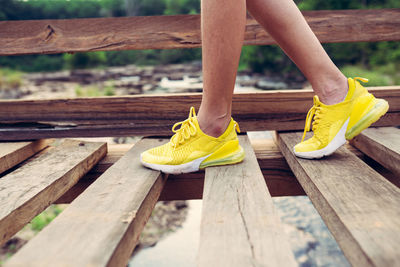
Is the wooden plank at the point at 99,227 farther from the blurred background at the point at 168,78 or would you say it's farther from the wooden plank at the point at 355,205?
the blurred background at the point at 168,78

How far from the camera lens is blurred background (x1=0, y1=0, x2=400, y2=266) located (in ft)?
17.9

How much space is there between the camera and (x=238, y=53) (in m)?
0.96

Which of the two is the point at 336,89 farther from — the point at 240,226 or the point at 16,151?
the point at 16,151

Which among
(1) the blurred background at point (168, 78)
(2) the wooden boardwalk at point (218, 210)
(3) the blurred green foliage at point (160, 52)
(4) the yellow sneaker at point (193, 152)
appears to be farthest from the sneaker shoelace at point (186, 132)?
(3) the blurred green foliage at point (160, 52)

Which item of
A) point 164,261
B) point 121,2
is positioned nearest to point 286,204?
point 164,261

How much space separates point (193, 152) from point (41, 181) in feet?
1.53

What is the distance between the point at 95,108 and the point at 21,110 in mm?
352

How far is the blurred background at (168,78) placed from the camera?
5.45 metres

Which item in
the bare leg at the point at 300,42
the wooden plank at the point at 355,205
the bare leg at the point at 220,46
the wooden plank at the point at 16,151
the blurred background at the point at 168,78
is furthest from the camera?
the blurred background at the point at 168,78

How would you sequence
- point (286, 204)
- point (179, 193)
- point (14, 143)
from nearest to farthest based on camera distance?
1. point (179, 193)
2. point (14, 143)
3. point (286, 204)

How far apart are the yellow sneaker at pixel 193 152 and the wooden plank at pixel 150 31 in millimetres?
609

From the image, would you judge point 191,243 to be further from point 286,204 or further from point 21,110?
point 21,110

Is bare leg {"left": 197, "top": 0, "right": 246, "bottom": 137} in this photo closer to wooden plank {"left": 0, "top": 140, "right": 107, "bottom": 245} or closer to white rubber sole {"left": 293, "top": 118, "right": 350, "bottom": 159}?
white rubber sole {"left": 293, "top": 118, "right": 350, "bottom": 159}

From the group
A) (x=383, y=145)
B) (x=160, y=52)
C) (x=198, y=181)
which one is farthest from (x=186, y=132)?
(x=160, y=52)
